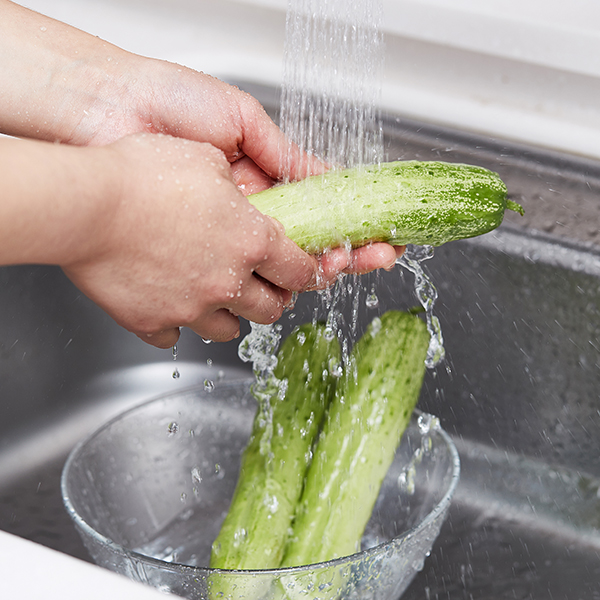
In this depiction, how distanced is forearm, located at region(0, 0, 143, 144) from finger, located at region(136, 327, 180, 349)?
0.25m

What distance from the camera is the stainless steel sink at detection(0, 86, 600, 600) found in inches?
32.1

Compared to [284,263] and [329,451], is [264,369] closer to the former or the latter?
[329,451]

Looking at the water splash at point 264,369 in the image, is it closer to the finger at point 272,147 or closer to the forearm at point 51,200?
the finger at point 272,147

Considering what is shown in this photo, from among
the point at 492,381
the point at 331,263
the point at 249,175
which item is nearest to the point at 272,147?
the point at 249,175

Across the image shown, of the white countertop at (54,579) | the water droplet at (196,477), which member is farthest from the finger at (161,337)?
the water droplet at (196,477)

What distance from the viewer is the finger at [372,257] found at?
0.70 metres

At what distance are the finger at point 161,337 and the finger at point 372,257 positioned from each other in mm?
193

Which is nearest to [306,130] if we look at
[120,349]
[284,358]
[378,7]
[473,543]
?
[378,7]

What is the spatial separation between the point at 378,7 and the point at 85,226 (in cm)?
54

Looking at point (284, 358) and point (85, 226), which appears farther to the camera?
point (284, 358)

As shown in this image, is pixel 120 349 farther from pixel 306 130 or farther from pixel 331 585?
pixel 331 585

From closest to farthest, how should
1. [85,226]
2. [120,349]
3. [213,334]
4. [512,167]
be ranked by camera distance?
[85,226] → [213,334] → [512,167] → [120,349]

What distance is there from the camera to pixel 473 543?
0.84 metres

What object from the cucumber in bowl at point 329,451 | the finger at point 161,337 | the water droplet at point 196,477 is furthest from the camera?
the water droplet at point 196,477
